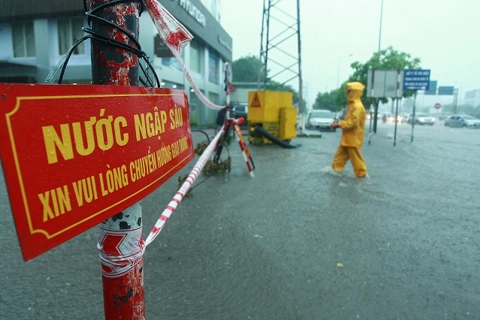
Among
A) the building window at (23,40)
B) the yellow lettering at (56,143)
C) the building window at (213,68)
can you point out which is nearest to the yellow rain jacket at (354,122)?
the yellow lettering at (56,143)

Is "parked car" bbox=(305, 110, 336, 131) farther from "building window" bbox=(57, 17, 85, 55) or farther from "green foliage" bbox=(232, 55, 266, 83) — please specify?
"green foliage" bbox=(232, 55, 266, 83)

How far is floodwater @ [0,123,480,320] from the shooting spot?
2.55 meters

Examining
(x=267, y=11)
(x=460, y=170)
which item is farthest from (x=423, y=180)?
(x=267, y=11)

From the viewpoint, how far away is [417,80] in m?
14.7

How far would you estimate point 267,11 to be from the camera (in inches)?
621

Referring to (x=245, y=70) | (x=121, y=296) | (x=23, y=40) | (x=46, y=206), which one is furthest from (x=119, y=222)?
(x=245, y=70)

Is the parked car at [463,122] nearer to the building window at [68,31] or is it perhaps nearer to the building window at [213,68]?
the building window at [213,68]

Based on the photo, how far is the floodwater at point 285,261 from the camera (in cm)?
255

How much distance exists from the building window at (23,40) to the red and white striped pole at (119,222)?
61.6ft

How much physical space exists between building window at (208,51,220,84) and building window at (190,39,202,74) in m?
2.39

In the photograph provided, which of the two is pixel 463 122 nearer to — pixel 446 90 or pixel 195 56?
pixel 446 90

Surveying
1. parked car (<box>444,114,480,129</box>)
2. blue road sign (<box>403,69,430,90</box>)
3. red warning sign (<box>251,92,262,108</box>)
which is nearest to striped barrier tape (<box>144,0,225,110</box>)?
red warning sign (<box>251,92,262,108</box>)

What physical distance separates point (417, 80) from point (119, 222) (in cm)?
1590

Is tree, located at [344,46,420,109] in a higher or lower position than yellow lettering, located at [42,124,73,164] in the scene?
higher
